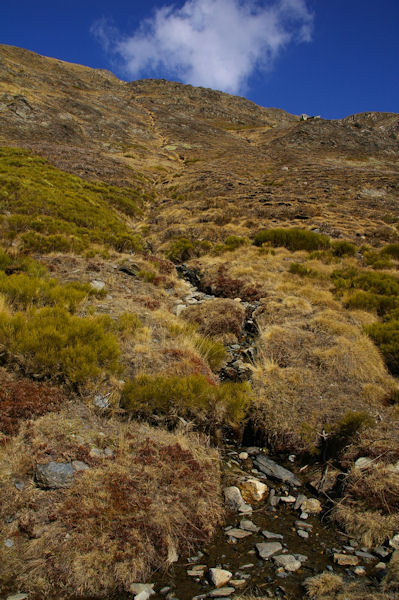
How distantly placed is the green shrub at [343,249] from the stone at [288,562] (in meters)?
12.9

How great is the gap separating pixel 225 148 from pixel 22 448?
57490mm

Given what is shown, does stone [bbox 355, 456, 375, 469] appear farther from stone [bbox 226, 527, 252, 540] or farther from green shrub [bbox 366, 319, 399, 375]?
green shrub [bbox 366, 319, 399, 375]

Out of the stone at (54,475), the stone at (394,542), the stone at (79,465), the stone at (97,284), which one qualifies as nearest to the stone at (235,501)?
the stone at (394,542)

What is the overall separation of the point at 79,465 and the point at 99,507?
0.66m

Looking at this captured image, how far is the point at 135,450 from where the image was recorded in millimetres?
4570

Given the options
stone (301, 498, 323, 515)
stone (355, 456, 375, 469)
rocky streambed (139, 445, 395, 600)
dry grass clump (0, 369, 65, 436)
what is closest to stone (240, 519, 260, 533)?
rocky streambed (139, 445, 395, 600)

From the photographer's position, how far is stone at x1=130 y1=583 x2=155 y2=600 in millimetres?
3172

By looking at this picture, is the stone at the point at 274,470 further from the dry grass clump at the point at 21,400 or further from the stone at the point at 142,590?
the dry grass clump at the point at 21,400

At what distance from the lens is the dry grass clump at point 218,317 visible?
30.3ft

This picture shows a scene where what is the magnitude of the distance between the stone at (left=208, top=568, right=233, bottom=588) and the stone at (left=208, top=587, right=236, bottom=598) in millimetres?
76

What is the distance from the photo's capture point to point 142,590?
323 centimetres

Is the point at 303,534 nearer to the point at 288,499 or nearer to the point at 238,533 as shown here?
the point at 288,499

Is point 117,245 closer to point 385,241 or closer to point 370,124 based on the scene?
point 385,241

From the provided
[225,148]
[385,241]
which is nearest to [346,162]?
[225,148]
